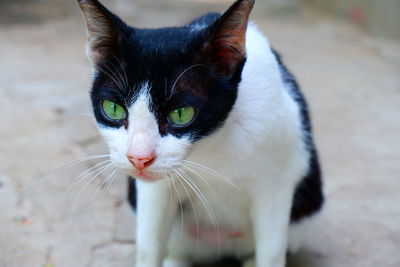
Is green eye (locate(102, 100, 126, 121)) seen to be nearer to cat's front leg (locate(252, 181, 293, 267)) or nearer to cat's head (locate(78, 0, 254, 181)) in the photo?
cat's head (locate(78, 0, 254, 181))

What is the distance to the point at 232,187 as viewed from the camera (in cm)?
181

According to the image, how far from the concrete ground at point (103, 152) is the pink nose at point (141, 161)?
803mm

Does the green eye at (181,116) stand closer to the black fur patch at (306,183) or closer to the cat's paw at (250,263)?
the black fur patch at (306,183)

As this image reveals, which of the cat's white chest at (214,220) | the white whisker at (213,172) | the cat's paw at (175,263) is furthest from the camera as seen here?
the cat's paw at (175,263)

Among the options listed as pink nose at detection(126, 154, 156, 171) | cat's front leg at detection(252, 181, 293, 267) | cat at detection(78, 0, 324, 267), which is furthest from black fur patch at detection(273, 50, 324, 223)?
pink nose at detection(126, 154, 156, 171)

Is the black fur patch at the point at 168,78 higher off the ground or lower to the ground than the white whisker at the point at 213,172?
higher

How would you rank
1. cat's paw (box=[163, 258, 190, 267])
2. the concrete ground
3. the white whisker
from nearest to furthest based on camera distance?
the white whisker, cat's paw (box=[163, 258, 190, 267]), the concrete ground

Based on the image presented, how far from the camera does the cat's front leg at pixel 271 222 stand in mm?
1846

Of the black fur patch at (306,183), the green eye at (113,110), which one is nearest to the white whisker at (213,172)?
the green eye at (113,110)

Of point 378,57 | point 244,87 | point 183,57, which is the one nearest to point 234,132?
point 244,87

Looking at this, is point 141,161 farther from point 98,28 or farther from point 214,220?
point 214,220

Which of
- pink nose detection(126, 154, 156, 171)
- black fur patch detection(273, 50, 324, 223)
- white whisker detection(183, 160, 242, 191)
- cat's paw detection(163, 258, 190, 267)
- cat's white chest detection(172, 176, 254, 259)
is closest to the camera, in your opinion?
pink nose detection(126, 154, 156, 171)

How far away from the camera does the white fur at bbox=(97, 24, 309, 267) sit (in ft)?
5.75

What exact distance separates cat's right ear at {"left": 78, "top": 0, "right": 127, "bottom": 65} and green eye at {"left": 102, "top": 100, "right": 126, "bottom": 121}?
136 millimetres
